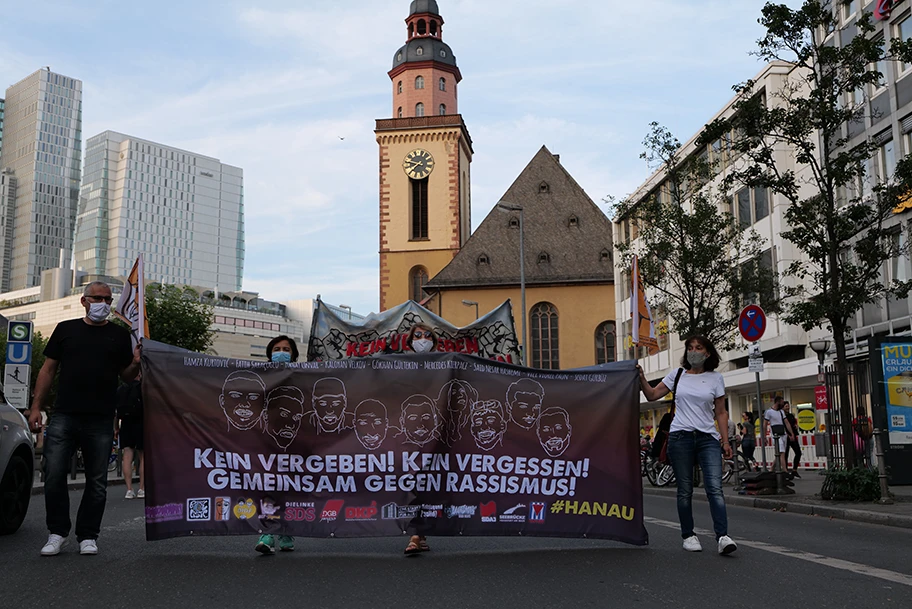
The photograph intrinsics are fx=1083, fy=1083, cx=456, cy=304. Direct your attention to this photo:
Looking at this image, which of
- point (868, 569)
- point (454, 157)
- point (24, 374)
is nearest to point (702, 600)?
point (868, 569)

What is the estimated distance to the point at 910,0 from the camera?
29.0 meters

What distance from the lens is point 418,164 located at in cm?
7400

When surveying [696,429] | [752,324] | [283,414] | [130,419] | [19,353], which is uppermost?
[752,324]

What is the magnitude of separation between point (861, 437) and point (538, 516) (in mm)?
14244

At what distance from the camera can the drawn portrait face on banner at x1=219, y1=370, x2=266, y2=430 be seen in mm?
8281

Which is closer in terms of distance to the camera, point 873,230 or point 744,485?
point 873,230

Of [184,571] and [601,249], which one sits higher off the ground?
[601,249]

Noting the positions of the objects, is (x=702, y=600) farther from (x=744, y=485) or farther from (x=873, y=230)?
(x=744, y=485)

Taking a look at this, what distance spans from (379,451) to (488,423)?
0.90 meters

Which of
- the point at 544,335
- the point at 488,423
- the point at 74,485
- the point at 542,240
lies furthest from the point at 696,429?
the point at 542,240

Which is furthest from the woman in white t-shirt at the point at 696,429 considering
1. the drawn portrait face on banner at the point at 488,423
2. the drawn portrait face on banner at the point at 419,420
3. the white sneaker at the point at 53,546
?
the white sneaker at the point at 53,546

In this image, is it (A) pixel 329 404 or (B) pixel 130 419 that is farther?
(B) pixel 130 419

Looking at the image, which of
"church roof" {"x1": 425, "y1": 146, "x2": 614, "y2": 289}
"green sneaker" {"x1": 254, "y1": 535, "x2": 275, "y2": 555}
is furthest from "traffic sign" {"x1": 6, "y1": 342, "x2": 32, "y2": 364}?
"church roof" {"x1": 425, "y1": 146, "x2": 614, "y2": 289}

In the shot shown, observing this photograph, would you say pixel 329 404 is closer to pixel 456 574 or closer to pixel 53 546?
pixel 456 574
